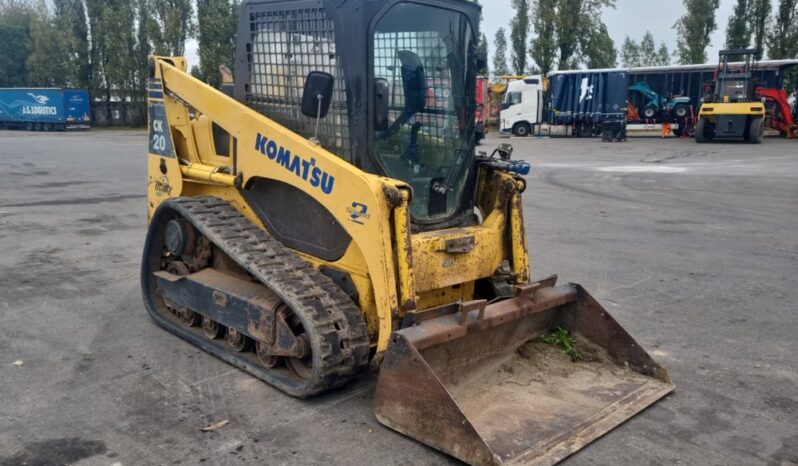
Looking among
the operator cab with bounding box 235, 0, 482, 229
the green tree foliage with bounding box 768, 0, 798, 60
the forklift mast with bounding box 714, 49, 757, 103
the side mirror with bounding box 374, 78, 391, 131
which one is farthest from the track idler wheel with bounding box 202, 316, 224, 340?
the green tree foliage with bounding box 768, 0, 798, 60

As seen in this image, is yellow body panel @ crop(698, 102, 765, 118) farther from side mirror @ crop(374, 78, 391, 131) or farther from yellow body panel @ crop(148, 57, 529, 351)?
side mirror @ crop(374, 78, 391, 131)

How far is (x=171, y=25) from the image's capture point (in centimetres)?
4659

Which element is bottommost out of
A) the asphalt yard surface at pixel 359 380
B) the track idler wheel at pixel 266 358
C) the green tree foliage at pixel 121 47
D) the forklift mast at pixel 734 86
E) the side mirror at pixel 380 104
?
the asphalt yard surface at pixel 359 380

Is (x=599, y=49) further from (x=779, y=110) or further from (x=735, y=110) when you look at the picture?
(x=735, y=110)

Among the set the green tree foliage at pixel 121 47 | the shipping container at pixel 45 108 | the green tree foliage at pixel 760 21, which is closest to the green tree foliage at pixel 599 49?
the green tree foliage at pixel 760 21

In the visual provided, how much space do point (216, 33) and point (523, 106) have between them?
17.9 meters

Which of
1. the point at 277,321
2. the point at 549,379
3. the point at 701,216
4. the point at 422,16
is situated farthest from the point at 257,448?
the point at 701,216

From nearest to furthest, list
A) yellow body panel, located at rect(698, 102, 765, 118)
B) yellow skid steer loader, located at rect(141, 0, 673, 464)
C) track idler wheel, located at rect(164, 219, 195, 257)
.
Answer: yellow skid steer loader, located at rect(141, 0, 673, 464) → track idler wheel, located at rect(164, 219, 195, 257) → yellow body panel, located at rect(698, 102, 765, 118)

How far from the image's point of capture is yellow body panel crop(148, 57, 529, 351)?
4129 millimetres

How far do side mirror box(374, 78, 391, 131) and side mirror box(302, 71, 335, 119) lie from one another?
0.28 m

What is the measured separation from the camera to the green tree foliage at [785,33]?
39469 millimetres

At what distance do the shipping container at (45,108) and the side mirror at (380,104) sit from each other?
45.9m

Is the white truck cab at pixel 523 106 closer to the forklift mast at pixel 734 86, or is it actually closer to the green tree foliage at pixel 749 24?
the forklift mast at pixel 734 86

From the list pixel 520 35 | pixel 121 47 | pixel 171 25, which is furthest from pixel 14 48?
pixel 520 35
